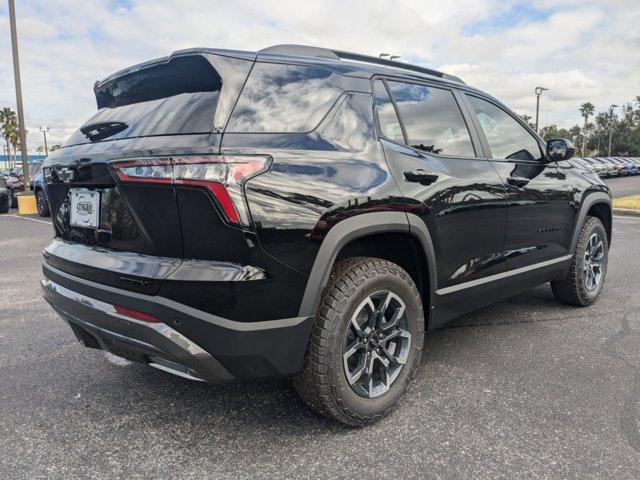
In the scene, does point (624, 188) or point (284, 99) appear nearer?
point (284, 99)

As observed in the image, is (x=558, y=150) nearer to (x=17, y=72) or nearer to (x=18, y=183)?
(x=17, y=72)

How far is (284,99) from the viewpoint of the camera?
2367 millimetres

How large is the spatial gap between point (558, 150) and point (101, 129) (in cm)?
321

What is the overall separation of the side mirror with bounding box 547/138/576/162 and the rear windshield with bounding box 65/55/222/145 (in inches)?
110

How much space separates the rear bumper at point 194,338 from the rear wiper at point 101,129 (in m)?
0.73

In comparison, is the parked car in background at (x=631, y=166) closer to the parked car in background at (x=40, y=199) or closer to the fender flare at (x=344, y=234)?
the parked car in background at (x=40, y=199)

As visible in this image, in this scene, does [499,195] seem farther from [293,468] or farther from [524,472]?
[293,468]

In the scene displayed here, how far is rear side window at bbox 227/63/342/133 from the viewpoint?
223 cm

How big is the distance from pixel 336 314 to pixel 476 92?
2076mm

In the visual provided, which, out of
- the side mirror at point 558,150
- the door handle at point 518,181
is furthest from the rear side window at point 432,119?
the side mirror at point 558,150

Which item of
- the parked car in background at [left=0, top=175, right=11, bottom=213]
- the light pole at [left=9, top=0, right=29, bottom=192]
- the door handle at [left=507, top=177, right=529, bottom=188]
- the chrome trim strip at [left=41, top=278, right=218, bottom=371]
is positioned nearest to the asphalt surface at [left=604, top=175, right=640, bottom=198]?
the door handle at [left=507, top=177, right=529, bottom=188]

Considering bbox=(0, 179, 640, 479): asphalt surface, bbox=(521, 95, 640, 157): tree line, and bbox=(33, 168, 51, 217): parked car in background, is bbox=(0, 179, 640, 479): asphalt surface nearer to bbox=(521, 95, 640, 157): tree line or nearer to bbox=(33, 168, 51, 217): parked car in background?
bbox=(33, 168, 51, 217): parked car in background

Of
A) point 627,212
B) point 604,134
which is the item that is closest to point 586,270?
point 627,212

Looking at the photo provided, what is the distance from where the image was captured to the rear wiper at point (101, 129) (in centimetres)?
252
